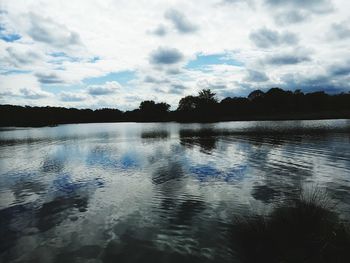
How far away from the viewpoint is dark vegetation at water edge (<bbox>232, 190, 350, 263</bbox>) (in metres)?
7.10

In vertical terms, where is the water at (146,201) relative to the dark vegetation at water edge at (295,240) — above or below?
below

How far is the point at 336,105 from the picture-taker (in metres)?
155

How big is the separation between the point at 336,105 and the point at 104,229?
17488 cm

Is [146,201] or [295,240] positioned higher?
[295,240]

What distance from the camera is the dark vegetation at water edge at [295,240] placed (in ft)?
23.3

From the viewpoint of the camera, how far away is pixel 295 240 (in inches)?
324

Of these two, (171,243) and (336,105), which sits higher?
(336,105)

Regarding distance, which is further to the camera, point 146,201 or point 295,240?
point 146,201

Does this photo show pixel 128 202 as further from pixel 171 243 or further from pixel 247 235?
pixel 247 235

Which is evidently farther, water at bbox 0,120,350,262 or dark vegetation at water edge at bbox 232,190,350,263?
water at bbox 0,120,350,262

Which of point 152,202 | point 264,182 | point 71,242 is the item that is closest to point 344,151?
point 264,182

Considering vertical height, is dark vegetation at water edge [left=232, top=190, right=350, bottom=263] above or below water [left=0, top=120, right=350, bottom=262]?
above

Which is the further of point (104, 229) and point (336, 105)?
point (336, 105)

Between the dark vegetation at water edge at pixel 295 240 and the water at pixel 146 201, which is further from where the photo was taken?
the water at pixel 146 201
